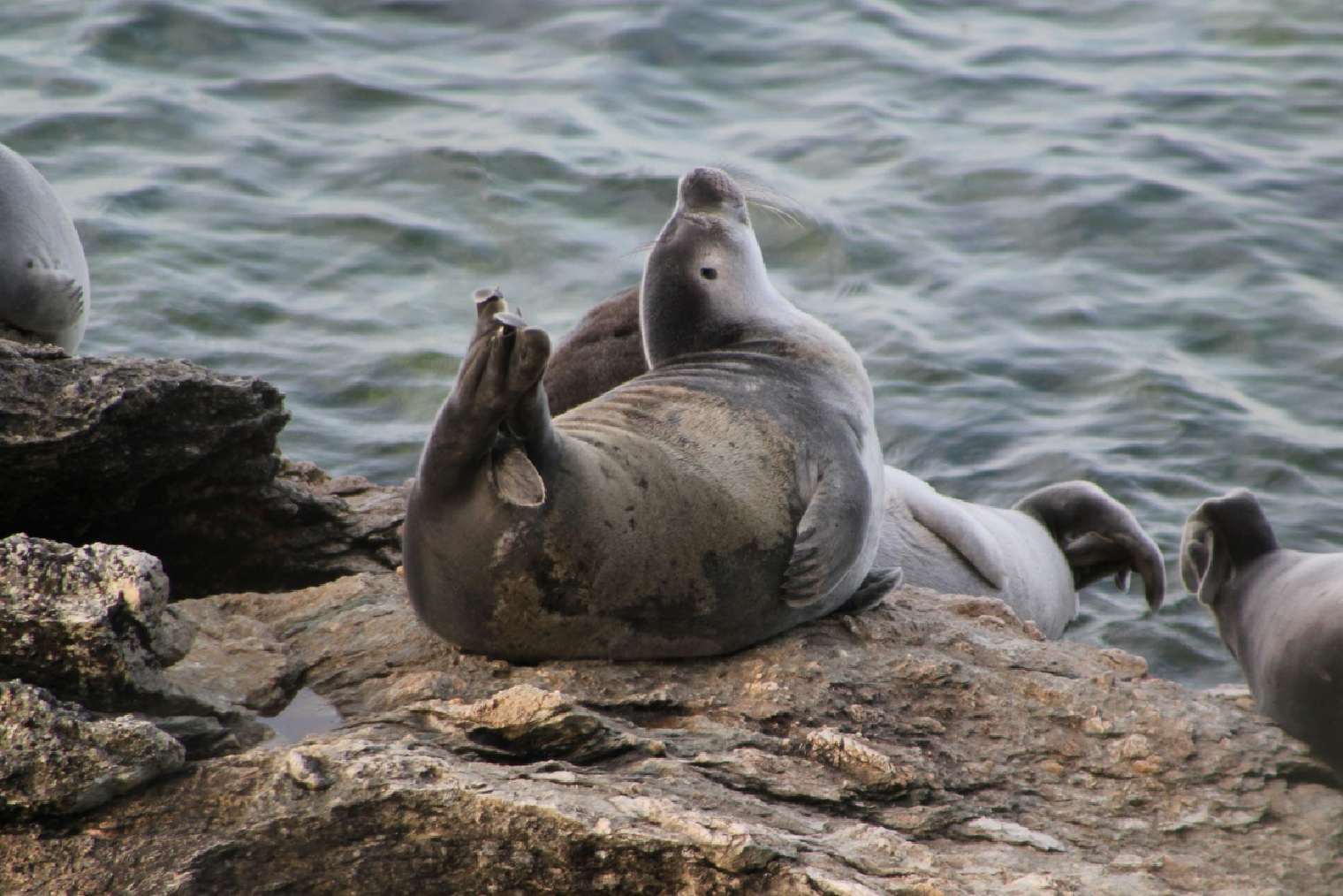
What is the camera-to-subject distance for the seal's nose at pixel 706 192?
4.81 meters

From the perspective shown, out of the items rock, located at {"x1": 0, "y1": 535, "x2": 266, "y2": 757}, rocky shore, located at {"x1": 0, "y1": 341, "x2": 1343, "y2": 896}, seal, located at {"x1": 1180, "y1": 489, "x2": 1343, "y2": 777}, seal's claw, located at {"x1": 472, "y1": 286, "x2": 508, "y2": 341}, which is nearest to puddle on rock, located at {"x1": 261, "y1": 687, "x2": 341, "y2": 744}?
rocky shore, located at {"x1": 0, "y1": 341, "x2": 1343, "y2": 896}

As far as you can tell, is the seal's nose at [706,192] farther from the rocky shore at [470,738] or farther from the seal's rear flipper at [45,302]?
the seal's rear flipper at [45,302]

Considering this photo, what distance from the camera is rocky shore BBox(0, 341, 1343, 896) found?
2.60m

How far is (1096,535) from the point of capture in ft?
20.6

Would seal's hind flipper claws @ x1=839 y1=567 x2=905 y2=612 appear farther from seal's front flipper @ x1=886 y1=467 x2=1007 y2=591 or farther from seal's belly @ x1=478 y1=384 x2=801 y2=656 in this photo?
seal's front flipper @ x1=886 y1=467 x2=1007 y2=591

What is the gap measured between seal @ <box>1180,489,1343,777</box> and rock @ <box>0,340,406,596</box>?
9.22 feet

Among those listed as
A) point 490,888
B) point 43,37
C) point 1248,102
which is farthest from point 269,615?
point 1248,102

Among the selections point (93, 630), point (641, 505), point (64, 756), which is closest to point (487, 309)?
point (641, 505)

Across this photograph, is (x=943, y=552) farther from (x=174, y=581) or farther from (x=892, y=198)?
(x=892, y=198)

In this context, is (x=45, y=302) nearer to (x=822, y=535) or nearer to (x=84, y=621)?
(x=84, y=621)

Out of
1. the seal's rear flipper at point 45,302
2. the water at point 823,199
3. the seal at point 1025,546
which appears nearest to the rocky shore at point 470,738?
the seal at point 1025,546

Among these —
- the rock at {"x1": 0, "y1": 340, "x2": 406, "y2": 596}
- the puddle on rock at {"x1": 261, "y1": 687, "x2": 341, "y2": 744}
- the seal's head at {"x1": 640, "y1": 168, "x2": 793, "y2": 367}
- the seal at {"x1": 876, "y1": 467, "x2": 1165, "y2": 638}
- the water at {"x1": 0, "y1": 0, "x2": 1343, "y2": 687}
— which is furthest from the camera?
the water at {"x1": 0, "y1": 0, "x2": 1343, "y2": 687}

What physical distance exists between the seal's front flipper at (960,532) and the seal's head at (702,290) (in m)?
1.17

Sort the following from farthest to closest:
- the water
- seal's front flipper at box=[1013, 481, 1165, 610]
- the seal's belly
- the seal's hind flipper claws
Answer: the water, seal's front flipper at box=[1013, 481, 1165, 610], the seal's hind flipper claws, the seal's belly
